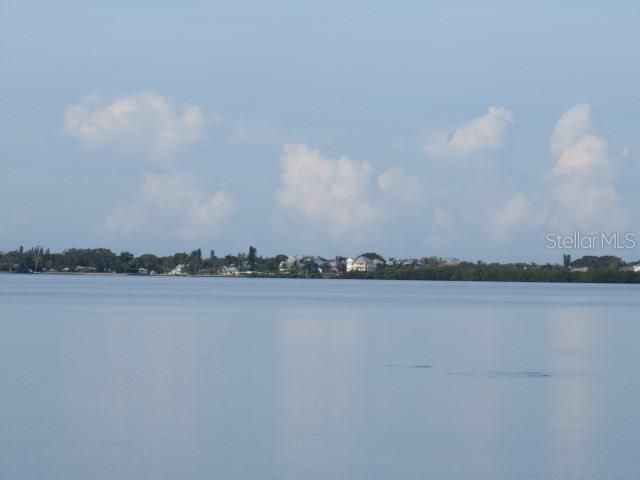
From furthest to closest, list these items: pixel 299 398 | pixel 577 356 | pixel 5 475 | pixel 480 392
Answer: pixel 577 356, pixel 480 392, pixel 299 398, pixel 5 475

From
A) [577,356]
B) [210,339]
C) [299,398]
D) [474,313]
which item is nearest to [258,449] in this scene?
[299,398]

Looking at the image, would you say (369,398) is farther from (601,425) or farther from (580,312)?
(580,312)

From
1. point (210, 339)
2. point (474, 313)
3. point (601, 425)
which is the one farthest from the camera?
point (474, 313)

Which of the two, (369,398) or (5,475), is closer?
(5,475)

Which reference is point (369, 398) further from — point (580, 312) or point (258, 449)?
point (580, 312)

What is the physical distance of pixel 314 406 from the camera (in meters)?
18.8

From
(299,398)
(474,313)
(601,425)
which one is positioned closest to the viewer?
(601,425)

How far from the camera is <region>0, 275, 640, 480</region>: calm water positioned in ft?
46.0

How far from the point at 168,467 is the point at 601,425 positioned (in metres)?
6.69

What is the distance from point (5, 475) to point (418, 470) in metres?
4.49

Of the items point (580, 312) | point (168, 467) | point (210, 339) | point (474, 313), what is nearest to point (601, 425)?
point (168, 467)

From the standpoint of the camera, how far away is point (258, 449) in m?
14.8

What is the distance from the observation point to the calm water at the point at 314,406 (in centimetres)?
1402

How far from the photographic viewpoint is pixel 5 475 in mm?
13055
